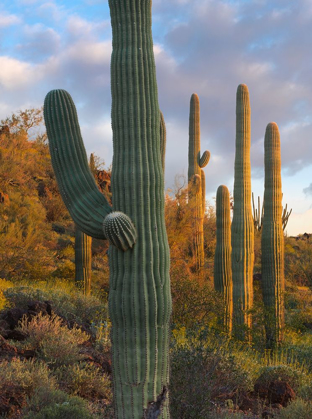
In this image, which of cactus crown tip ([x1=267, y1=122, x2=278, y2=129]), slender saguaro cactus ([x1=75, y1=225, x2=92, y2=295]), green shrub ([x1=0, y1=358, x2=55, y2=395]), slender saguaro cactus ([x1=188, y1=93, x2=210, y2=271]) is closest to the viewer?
green shrub ([x1=0, y1=358, x2=55, y2=395])

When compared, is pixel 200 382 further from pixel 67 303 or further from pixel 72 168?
pixel 67 303

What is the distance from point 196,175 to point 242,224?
7.44 metres

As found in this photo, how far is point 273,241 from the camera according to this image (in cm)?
1410

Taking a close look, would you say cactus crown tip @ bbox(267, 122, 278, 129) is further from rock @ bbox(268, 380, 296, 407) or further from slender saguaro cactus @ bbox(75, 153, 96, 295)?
rock @ bbox(268, 380, 296, 407)

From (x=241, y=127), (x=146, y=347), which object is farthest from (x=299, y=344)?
(x=146, y=347)

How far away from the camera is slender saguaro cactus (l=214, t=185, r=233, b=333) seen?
1478 cm

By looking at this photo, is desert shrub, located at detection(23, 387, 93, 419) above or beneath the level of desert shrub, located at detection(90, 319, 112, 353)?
beneath

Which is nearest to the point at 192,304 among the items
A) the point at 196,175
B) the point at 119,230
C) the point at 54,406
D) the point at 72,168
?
the point at 54,406

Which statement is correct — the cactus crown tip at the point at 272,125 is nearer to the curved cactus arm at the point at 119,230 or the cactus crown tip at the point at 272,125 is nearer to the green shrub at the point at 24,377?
the green shrub at the point at 24,377

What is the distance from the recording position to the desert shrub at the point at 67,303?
36.9 ft

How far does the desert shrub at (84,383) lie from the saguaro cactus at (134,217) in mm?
2181

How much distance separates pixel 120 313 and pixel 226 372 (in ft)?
10.3

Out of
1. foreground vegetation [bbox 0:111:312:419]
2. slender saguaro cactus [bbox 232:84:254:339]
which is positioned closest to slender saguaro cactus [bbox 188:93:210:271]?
foreground vegetation [bbox 0:111:312:419]

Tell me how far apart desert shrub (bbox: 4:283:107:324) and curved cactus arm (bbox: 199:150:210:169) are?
10020mm
